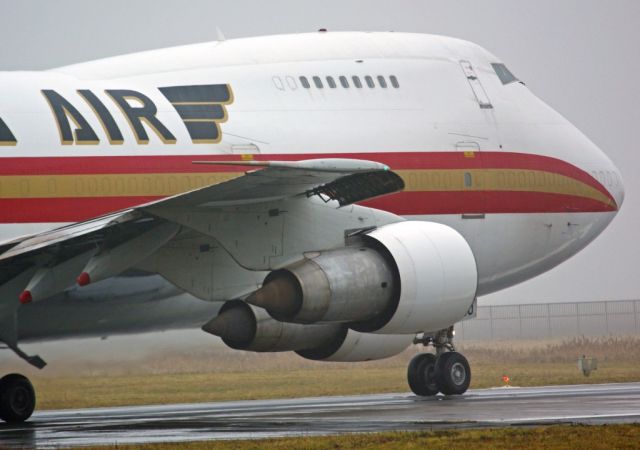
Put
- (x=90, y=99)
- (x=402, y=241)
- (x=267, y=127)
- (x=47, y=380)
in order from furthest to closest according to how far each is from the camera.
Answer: (x=47, y=380), (x=267, y=127), (x=90, y=99), (x=402, y=241)

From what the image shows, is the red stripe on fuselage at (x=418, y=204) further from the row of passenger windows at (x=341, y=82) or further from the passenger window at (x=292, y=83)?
the passenger window at (x=292, y=83)

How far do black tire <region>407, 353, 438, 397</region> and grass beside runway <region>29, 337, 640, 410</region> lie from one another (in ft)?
11.6

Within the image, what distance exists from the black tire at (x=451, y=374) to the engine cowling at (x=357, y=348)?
1046 millimetres

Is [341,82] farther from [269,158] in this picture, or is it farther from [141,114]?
[141,114]

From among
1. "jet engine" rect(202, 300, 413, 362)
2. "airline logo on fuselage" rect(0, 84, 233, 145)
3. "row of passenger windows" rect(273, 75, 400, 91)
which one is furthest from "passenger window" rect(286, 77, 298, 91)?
"jet engine" rect(202, 300, 413, 362)

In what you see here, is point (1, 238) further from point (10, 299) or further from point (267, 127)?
point (267, 127)

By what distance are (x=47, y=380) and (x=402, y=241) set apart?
33.1 ft

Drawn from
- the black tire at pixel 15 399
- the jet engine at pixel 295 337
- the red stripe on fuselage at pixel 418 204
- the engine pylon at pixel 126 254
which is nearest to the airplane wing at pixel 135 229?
the engine pylon at pixel 126 254

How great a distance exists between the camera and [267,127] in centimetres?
2484

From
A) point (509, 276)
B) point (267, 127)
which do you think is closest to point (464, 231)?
point (509, 276)

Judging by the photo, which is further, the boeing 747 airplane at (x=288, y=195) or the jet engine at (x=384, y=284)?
the boeing 747 airplane at (x=288, y=195)

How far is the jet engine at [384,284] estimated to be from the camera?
20.8 metres

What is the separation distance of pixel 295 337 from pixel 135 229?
15.6ft

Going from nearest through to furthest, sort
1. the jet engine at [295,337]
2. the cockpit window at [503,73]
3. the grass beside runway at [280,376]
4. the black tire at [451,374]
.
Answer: the jet engine at [295,337], the black tire at [451,374], the cockpit window at [503,73], the grass beside runway at [280,376]
